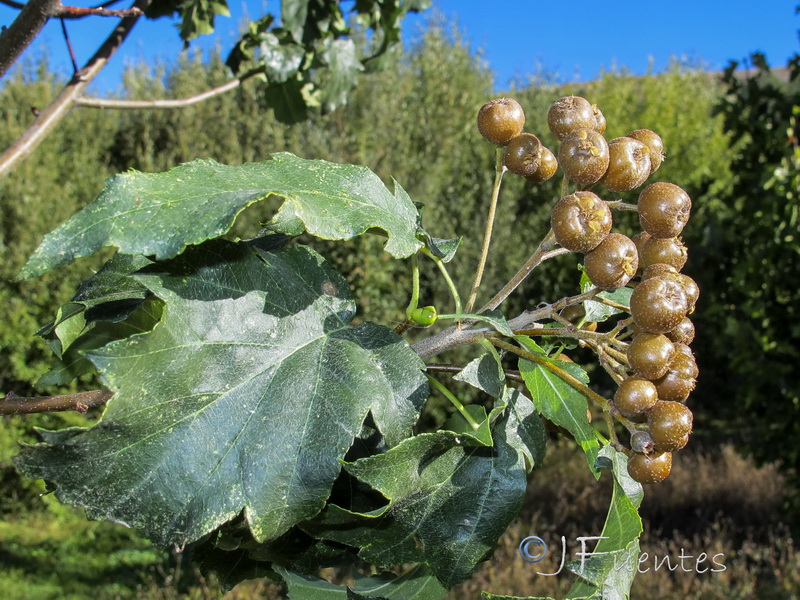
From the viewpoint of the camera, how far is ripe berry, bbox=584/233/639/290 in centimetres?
60

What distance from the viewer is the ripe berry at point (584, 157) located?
63 centimetres

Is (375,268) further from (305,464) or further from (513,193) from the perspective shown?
(305,464)

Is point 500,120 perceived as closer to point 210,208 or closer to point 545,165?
point 545,165

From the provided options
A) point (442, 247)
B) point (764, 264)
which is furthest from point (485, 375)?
point (764, 264)

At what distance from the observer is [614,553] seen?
1.86ft

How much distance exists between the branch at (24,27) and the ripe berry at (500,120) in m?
0.92

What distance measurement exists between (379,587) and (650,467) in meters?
0.28

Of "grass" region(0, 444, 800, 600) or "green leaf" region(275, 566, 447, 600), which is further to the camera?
"grass" region(0, 444, 800, 600)

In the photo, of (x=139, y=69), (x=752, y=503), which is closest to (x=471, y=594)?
(x=752, y=503)

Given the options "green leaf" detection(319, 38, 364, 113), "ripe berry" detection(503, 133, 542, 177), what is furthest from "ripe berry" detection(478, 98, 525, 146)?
"green leaf" detection(319, 38, 364, 113)

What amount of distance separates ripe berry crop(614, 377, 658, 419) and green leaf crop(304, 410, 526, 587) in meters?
0.12

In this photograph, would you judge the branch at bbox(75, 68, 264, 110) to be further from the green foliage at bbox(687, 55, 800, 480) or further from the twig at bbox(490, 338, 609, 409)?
the green foliage at bbox(687, 55, 800, 480)

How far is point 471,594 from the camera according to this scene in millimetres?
3527

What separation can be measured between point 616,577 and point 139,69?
26.4 feet
